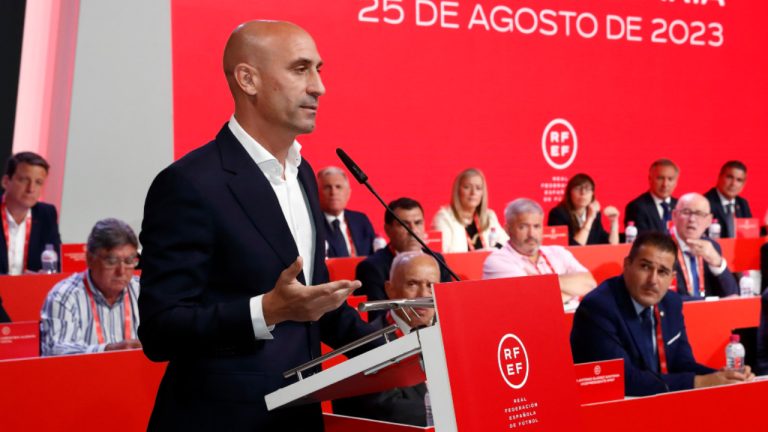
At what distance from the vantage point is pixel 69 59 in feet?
23.0

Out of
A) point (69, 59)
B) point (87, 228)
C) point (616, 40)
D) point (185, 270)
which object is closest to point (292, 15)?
point (69, 59)

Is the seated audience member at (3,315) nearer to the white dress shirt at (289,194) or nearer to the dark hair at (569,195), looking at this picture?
the white dress shirt at (289,194)

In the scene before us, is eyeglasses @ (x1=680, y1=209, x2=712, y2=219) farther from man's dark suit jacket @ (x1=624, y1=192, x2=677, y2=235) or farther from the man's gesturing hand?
the man's gesturing hand

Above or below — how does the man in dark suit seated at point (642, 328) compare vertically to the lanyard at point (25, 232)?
below

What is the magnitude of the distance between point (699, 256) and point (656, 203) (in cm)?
182

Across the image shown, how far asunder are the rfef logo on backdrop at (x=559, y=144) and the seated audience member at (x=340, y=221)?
9.45 ft

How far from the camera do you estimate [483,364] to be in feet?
4.91

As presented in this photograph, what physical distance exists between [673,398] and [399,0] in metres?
6.33

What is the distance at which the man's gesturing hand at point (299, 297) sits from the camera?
1.43m

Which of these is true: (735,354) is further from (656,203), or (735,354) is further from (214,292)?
(656,203)

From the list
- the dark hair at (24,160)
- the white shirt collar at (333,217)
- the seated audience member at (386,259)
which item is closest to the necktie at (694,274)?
the seated audience member at (386,259)

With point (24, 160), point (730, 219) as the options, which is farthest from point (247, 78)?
point (730, 219)

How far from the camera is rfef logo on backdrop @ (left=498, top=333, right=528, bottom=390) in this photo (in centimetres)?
154

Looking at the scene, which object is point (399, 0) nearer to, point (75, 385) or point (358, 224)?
point (358, 224)
